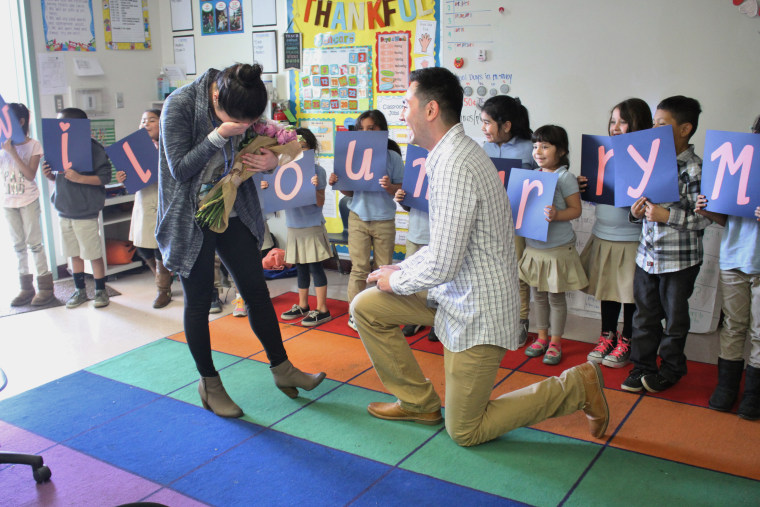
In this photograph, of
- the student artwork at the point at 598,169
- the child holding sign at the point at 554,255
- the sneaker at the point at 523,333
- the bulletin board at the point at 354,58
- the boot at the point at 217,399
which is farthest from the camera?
the bulletin board at the point at 354,58

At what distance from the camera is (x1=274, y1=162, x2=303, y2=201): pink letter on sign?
3.72 metres

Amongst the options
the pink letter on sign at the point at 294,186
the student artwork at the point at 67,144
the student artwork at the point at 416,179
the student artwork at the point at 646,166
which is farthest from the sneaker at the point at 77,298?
the student artwork at the point at 646,166

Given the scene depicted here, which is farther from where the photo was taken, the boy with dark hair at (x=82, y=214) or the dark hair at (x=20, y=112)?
the boy with dark hair at (x=82, y=214)

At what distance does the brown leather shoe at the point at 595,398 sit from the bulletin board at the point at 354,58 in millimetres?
2695

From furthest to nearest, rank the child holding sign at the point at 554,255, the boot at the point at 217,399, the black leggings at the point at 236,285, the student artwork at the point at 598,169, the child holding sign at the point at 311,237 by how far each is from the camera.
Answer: the child holding sign at the point at 311,237
the child holding sign at the point at 554,255
the student artwork at the point at 598,169
the boot at the point at 217,399
the black leggings at the point at 236,285

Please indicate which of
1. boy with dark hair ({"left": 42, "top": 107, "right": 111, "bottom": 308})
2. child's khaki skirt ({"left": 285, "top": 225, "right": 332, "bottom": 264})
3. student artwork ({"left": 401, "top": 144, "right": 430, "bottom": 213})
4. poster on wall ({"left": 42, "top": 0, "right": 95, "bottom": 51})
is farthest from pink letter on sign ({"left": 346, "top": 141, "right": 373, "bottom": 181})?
→ poster on wall ({"left": 42, "top": 0, "right": 95, "bottom": 51})

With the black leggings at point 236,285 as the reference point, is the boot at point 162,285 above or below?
below

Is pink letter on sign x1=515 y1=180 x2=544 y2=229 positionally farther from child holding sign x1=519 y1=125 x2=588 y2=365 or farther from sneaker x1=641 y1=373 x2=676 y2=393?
sneaker x1=641 y1=373 x2=676 y2=393

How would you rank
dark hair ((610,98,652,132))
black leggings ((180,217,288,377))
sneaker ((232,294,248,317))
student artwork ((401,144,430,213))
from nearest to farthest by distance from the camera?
black leggings ((180,217,288,377)), dark hair ((610,98,652,132)), student artwork ((401,144,430,213)), sneaker ((232,294,248,317))

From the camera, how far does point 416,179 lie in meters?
3.47

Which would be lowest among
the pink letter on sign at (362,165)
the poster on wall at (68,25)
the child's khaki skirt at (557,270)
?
the child's khaki skirt at (557,270)

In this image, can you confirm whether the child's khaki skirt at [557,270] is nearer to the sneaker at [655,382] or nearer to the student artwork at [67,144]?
the sneaker at [655,382]

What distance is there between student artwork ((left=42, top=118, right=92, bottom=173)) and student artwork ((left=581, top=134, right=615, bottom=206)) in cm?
307

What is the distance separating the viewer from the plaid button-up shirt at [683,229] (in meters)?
2.79
